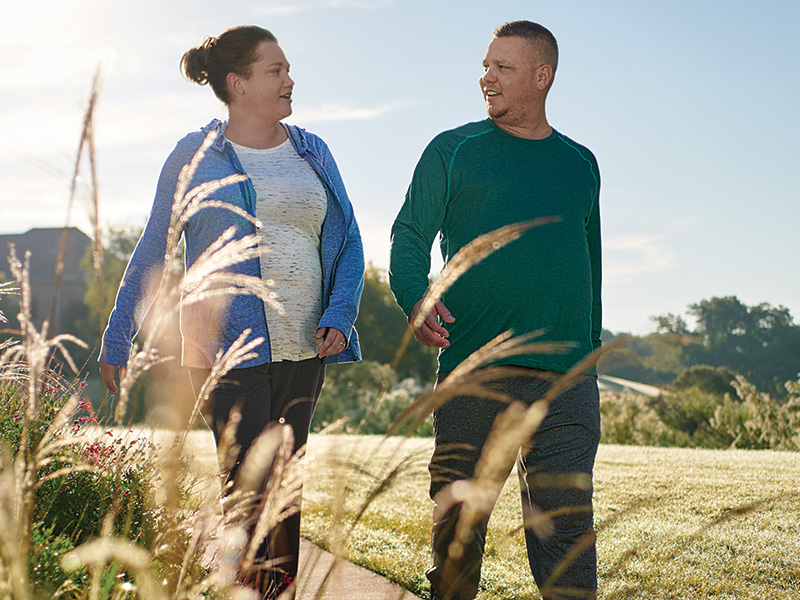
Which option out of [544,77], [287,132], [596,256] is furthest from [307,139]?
[596,256]

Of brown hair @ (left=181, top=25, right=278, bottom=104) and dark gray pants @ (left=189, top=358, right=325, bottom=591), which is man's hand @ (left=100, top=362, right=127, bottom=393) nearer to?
dark gray pants @ (left=189, top=358, right=325, bottom=591)

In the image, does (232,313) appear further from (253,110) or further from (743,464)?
(743,464)

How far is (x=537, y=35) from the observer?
9.29 feet

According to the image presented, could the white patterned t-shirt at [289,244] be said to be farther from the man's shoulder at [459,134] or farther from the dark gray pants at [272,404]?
the man's shoulder at [459,134]

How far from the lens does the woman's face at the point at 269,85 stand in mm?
2844

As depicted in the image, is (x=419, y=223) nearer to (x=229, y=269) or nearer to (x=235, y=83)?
(x=229, y=269)

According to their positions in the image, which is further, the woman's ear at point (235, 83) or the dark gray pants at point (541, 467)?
the woman's ear at point (235, 83)

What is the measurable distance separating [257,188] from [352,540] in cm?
288

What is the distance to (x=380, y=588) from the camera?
389 centimetres

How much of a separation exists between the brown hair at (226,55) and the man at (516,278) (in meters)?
0.75

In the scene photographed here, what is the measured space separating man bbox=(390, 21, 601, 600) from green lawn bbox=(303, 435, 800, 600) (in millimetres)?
254

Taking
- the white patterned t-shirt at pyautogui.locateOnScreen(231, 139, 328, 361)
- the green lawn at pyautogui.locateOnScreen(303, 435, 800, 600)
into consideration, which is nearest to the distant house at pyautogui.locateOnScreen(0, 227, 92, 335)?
the green lawn at pyautogui.locateOnScreen(303, 435, 800, 600)

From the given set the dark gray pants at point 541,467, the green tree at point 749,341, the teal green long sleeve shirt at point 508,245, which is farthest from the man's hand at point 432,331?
the green tree at point 749,341

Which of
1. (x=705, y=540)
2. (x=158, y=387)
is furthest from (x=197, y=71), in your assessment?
(x=705, y=540)
